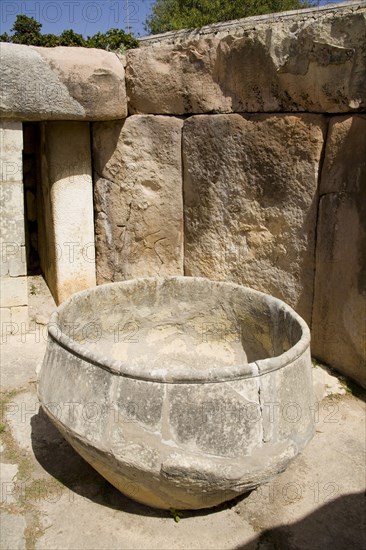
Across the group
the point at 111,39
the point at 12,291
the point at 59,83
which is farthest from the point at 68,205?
the point at 111,39

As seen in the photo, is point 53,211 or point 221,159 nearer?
point 221,159

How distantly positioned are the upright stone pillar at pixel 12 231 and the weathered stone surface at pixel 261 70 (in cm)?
94

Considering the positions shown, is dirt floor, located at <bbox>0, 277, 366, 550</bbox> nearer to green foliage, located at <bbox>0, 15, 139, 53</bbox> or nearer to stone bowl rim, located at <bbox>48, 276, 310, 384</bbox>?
stone bowl rim, located at <bbox>48, 276, 310, 384</bbox>

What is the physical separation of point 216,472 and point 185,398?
0.93 ft

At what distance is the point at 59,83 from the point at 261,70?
4.38 feet

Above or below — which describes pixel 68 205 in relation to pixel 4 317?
above

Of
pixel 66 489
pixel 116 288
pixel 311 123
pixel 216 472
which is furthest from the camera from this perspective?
pixel 311 123

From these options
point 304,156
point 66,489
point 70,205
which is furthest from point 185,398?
point 70,205

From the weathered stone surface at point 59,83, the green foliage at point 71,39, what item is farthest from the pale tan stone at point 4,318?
the green foliage at point 71,39

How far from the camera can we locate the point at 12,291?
3855mm

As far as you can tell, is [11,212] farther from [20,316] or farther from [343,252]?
[343,252]

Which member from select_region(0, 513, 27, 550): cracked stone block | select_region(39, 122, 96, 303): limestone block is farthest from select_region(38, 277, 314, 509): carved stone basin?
select_region(39, 122, 96, 303): limestone block

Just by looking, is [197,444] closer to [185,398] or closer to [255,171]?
[185,398]

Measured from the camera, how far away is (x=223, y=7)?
15969 mm
